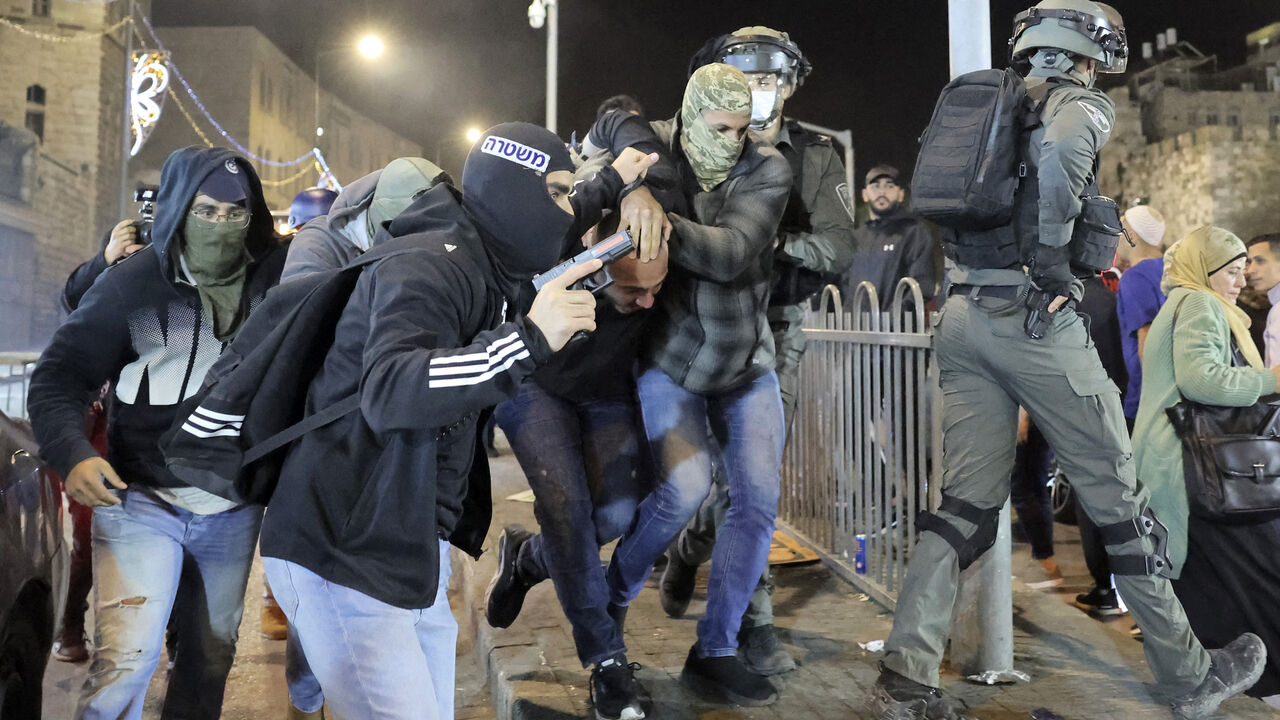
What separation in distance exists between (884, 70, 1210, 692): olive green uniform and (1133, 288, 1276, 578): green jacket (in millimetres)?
1040

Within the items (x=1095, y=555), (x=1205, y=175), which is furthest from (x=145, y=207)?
(x=1205, y=175)

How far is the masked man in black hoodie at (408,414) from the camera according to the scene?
209cm

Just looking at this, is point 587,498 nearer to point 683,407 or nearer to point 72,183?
point 683,407

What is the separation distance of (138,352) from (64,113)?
3800 cm

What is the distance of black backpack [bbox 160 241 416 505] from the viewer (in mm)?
2299

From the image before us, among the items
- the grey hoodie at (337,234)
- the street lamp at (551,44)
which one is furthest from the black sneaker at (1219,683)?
the street lamp at (551,44)

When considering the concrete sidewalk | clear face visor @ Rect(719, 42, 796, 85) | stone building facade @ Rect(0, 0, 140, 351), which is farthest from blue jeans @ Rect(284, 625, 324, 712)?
stone building facade @ Rect(0, 0, 140, 351)

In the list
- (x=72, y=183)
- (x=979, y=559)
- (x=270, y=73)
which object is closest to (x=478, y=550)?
(x=979, y=559)

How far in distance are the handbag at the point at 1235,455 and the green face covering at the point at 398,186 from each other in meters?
3.33

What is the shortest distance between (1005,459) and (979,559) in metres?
0.56

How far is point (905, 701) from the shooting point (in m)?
3.37

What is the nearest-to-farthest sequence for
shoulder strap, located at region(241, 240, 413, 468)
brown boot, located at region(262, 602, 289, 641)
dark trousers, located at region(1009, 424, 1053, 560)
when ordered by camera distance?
shoulder strap, located at region(241, 240, 413, 468) → brown boot, located at region(262, 602, 289, 641) → dark trousers, located at region(1009, 424, 1053, 560)

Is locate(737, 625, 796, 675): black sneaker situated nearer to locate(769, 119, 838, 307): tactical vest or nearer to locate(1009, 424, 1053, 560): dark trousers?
Answer: locate(769, 119, 838, 307): tactical vest

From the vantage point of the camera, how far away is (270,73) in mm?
46688
